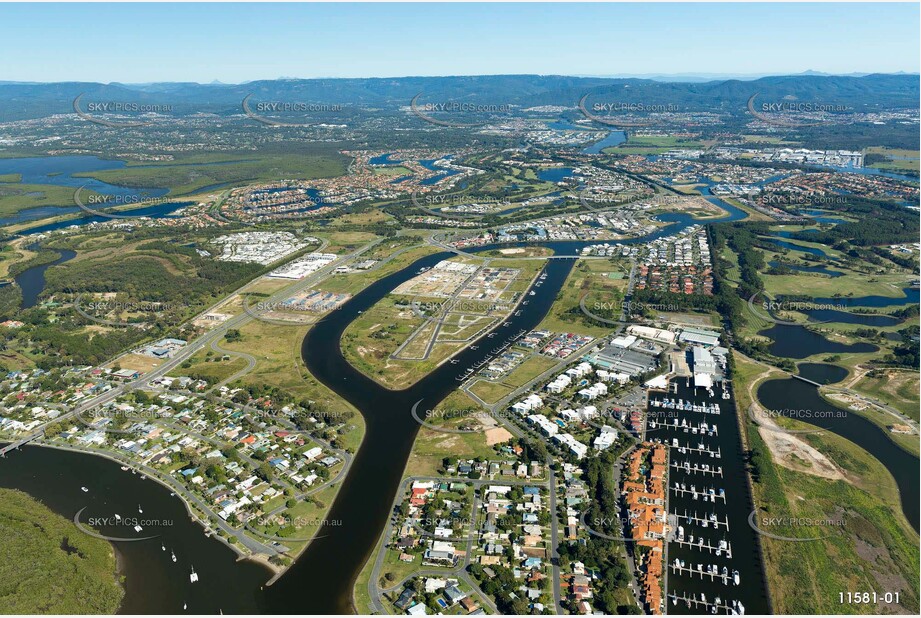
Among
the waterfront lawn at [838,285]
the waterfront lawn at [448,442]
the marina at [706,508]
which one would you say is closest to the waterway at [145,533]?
the waterfront lawn at [448,442]

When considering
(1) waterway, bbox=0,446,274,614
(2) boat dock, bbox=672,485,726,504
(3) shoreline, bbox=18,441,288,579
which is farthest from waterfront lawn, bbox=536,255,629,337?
(1) waterway, bbox=0,446,274,614

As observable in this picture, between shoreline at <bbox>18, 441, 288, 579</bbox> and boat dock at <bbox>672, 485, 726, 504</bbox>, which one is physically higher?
boat dock at <bbox>672, 485, 726, 504</bbox>

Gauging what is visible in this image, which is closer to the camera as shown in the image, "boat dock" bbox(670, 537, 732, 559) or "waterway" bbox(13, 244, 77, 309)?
"boat dock" bbox(670, 537, 732, 559)

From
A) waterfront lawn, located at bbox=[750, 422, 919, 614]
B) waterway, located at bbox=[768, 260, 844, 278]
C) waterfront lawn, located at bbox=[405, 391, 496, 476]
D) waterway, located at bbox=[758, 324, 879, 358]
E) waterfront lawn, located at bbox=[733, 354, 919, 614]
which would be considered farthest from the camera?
waterway, located at bbox=[768, 260, 844, 278]

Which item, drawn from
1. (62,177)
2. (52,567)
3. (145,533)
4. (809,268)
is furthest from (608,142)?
(52,567)

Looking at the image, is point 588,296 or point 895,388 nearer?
point 895,388

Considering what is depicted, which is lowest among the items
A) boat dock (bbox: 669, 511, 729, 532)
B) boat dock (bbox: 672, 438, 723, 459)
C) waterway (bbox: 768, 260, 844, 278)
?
boat dock (bbox: 669, 511, 729, 532)

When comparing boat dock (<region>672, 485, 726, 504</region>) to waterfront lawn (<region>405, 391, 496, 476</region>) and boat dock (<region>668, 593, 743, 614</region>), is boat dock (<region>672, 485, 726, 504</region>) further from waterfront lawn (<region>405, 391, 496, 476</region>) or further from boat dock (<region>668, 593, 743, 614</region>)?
waterfront lawn (<region>405, 391, 496, 476</region>)

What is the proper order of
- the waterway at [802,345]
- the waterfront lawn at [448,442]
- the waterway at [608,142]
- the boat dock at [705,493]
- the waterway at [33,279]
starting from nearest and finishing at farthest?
the boat dock at [705,493]
the waterfront lawn at [448,442]
the waterway at [802,345]
the waterway at [33,279]
the waterway at [608,142]

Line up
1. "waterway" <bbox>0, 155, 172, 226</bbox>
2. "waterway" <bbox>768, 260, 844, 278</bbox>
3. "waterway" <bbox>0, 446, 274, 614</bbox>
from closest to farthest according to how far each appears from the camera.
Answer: "waterway" <bbox>0, 446, 274, 614</bbox>
"waterway" <bbox>768, 260, 844, 278</bbox>
"waterway" <bbox>0, 155, 172, 226</bbox>

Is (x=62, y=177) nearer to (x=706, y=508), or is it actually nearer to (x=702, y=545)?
(x=706, y=508)

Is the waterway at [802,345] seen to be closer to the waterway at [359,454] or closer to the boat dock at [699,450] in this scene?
the boat dock at [699,450]
